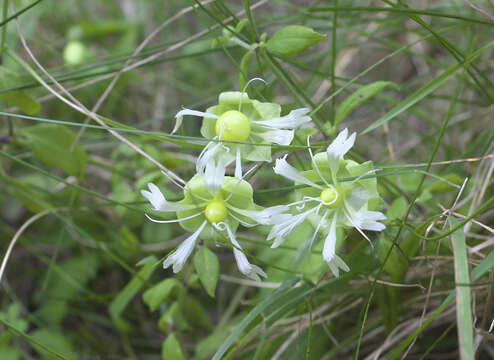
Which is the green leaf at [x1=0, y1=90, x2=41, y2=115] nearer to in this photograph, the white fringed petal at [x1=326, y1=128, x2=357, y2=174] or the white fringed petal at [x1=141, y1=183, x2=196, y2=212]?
the white fringed petal at [x1=141, y1=183, x2=196, y2=212]

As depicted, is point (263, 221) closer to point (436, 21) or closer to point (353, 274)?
point (353, 274)

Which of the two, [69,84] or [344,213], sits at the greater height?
[69,84]

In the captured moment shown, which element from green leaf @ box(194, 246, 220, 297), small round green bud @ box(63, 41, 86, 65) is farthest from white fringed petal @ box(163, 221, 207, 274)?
small round green bud @ box(63, 41, 86, 65)

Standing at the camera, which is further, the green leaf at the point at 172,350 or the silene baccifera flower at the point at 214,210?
the green leaf at the point at 172,350

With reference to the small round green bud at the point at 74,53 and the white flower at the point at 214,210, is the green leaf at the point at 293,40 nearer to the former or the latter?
the white flower at the point at 214,210

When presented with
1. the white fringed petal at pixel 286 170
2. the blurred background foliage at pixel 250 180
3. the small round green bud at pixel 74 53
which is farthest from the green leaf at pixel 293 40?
the small round green bud at pixel 74 53

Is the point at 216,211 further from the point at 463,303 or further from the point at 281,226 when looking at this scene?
the point at 463,303

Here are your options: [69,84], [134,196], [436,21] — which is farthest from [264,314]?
[436,21]
